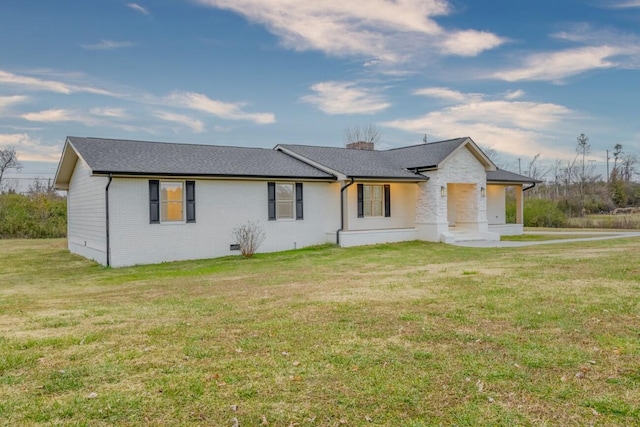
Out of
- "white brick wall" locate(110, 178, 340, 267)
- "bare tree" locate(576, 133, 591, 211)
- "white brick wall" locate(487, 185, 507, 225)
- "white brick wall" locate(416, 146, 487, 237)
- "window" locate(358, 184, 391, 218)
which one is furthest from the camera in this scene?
"bare tree" locate(576, 133, 591, 211)

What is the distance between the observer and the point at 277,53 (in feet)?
70.4

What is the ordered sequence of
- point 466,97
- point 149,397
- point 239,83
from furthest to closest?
point 466,97, point 239,83, point 149,397

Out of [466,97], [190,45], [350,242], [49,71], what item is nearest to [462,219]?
[350,242]

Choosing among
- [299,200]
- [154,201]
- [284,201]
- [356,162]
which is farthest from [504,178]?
[154,201]

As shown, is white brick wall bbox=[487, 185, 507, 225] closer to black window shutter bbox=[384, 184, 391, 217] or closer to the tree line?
black window shutter bbox=[384, 184, 391, 217]

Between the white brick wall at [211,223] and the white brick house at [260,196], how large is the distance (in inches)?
1.3

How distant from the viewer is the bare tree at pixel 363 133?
4575cm

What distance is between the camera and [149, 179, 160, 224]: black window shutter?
14.7 m

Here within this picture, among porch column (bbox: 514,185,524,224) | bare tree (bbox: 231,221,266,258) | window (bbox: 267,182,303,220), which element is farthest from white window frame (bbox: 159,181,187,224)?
porch column (bbox: 514,185,524,224)

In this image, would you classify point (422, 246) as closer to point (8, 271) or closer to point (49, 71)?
point (8, 271)

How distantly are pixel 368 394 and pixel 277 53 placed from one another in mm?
20073

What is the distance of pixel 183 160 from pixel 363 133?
31842 mm

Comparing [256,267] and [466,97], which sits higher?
[466,97]

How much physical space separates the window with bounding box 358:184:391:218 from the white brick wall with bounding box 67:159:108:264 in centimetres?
1010
